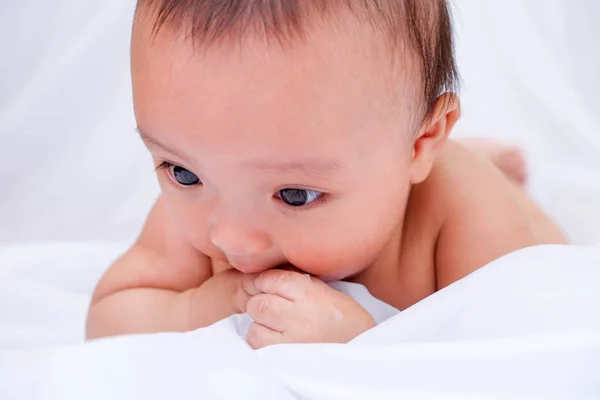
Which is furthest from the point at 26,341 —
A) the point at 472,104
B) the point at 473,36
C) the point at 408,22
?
the point at 473,36

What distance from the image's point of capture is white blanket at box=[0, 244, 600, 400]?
784mm

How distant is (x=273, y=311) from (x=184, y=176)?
194 mm

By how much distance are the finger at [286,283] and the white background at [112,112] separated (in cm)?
71

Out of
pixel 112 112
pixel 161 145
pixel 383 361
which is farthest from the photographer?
pixel 112 112

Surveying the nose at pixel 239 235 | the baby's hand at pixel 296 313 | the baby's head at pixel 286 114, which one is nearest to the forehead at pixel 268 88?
the baby's head at pixel 286 114

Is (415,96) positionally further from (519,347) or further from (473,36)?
(473,36)

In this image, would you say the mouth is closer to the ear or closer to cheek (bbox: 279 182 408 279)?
cheek (bbox: 279 182 408 279)

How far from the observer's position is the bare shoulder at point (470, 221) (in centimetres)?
120

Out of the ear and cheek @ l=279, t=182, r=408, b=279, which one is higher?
the ear

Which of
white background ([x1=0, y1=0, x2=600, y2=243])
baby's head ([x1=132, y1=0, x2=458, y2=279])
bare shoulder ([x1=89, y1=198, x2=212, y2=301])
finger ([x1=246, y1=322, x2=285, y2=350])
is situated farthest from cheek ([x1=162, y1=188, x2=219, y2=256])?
white background ([x1=0, y1=0, x2=600, y2=243])

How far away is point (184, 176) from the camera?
979 mm

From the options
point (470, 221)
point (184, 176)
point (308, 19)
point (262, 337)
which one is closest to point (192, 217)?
point (184, 176)

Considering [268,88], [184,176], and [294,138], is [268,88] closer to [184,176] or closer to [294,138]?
[294,138]

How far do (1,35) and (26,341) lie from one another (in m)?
0.78
